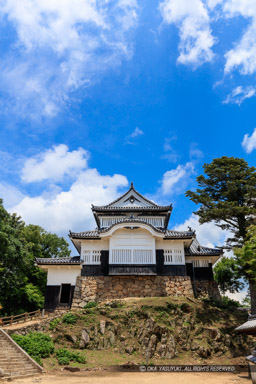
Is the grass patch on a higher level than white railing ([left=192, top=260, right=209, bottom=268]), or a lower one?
lower

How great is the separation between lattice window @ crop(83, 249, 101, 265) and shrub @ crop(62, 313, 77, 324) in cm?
524

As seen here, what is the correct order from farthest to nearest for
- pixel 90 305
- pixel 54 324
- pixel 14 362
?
pixel 90 305 < pixel 54 324 < pixel 14 362

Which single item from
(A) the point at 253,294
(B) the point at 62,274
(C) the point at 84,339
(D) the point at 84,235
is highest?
(D) the point at 84,235

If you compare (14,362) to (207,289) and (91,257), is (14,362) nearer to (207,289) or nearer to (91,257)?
(91,257)

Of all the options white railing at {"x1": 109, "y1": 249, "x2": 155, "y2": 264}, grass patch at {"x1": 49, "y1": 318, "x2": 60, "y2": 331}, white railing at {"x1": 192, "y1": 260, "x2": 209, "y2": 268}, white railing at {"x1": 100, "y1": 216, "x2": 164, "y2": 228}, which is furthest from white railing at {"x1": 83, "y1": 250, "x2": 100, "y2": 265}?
white railing at {"x1": 192, "y1": 260, "x2": 209, "y2": 268}

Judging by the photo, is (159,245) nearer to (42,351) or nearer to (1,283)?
(42,351)

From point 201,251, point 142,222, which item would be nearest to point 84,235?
point 142,222

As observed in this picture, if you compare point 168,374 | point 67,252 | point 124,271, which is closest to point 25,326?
point 124,271

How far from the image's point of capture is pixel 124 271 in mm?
23109

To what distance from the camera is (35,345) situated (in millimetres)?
16188

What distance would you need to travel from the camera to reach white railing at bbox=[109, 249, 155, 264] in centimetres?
2367

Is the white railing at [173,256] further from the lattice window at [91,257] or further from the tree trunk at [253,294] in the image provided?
the lattice window at [91,257]

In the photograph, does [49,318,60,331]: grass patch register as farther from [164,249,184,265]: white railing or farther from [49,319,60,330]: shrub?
[164,249,184,265]: white railing

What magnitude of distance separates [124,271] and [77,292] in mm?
4373
